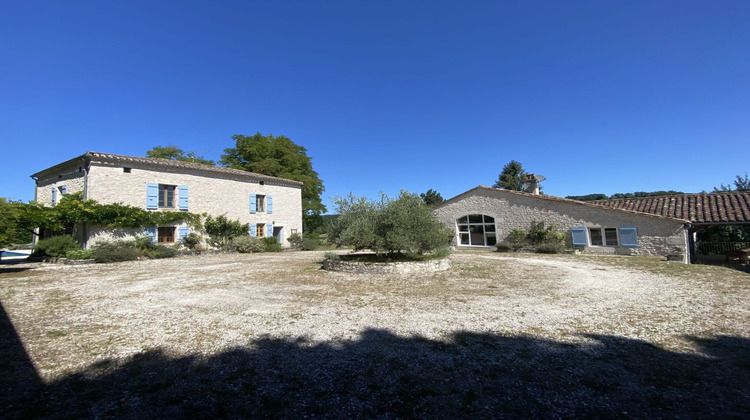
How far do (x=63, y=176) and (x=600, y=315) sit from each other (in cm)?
2294

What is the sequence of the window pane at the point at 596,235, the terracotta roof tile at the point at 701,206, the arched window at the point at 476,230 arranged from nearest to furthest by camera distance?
the terracotta roof tile at the point at 701,206 < the window pane at the point at 596,235 < the arched window at the point at 476,230

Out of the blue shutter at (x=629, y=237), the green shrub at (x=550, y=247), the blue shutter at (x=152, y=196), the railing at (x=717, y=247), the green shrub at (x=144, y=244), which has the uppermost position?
the blue shutter at (x=152, y=196)

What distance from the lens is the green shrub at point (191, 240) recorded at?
17031 mm

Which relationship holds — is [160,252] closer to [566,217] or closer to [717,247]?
[566,217]

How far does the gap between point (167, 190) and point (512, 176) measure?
34365 mm

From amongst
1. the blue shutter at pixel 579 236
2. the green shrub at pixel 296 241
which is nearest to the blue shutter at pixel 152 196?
the green shrub at pixel 296 241

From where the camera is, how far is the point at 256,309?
5.34 meters

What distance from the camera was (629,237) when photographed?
13.8m

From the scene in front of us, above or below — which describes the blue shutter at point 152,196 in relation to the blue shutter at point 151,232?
above

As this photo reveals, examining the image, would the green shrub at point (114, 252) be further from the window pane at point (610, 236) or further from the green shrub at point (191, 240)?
the window pane at point (610, 236)

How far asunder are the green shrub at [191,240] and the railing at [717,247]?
2769cm

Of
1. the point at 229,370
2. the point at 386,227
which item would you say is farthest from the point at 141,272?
the point at 229,370

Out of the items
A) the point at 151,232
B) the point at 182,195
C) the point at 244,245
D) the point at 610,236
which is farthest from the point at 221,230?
the point at 610,236

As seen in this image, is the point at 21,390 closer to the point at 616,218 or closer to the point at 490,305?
the point at 490,305
